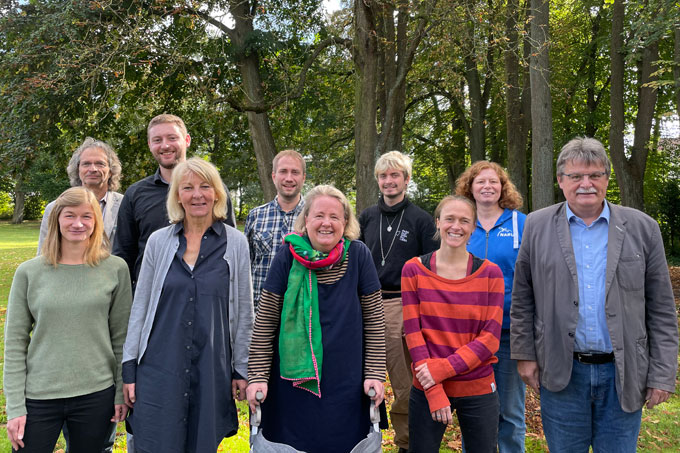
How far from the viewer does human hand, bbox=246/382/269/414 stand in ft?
9.12

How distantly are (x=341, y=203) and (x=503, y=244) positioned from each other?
4.47ft

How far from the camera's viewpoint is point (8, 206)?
51.7 meters

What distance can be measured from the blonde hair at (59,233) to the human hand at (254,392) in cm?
120

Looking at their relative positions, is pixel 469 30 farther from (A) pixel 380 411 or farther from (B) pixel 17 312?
(B) pixel 17 312

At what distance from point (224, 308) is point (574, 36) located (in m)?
20.1

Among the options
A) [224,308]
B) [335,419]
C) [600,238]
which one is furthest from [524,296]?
[224,308]

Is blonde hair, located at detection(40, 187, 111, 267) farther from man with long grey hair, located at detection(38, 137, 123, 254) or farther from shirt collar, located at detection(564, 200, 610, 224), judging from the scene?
shirt collar, located at detection(564, 200, 610, 224)

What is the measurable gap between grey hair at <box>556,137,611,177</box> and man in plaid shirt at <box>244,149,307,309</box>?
80.7 inches

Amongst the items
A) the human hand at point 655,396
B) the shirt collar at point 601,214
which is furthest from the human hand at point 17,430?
the human hand at point 655,396

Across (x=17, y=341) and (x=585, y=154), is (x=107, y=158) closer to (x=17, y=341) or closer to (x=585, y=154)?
(x=17, y=341)

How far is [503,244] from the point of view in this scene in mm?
3633

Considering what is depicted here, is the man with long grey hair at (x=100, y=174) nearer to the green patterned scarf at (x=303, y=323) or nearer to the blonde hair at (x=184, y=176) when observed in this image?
the blonde hair at (x=184, y=176)

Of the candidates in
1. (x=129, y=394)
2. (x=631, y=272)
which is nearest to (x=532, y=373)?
(x=631, y=272)

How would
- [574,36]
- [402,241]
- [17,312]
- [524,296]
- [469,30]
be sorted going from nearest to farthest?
1. [17,312]
2. [524,296]
3. [402,241]
4. [469,30]
5. [574,36]
